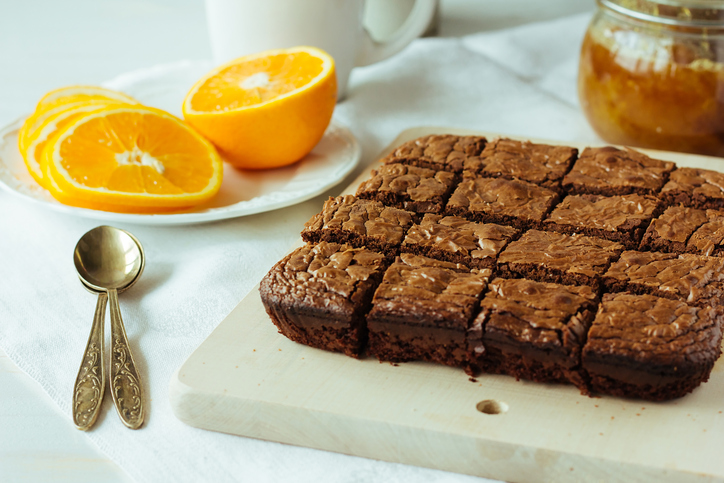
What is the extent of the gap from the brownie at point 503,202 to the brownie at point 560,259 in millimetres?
179

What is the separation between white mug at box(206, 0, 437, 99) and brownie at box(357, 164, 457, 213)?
118cm

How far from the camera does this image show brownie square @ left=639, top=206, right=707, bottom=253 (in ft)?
8.10

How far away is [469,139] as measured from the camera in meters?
3.18

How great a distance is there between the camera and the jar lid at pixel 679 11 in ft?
9.74

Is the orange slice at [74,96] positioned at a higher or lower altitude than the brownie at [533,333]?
higher

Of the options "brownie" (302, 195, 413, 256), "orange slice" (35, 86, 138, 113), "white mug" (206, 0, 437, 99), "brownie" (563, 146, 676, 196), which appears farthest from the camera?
"white mug" (206, 0, 437, 99)

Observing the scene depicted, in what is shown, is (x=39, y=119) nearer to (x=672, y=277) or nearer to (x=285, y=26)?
(x=285, y=26)

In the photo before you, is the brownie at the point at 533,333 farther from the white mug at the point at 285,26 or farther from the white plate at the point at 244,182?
the white mug at the point at 285,26

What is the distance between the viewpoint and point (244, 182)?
10.9 feet

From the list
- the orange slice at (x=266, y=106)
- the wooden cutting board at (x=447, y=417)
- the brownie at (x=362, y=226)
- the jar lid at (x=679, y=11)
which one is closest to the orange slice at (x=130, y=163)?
the orange slice at (x=266, y=106)

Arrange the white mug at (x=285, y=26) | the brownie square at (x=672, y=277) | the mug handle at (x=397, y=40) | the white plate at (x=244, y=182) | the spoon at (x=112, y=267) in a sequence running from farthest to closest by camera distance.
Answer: the mug handle at (x=397, y=40) → the white mug at (x=285, y=26) → the white plate at (x=244, y=182) → the spoon at (x=112, y=267) → the brownie square at (x=672, y=277)

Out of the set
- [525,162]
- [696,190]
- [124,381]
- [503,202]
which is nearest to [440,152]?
[525,162]

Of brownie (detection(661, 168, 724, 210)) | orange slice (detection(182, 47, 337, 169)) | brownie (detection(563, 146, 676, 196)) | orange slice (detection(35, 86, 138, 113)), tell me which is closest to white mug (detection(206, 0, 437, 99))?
orange slice (detection(182, 47, 337, 169))

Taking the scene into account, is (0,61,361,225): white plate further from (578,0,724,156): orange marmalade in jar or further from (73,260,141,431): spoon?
(578,0,724,156): orange marmalade in jar
